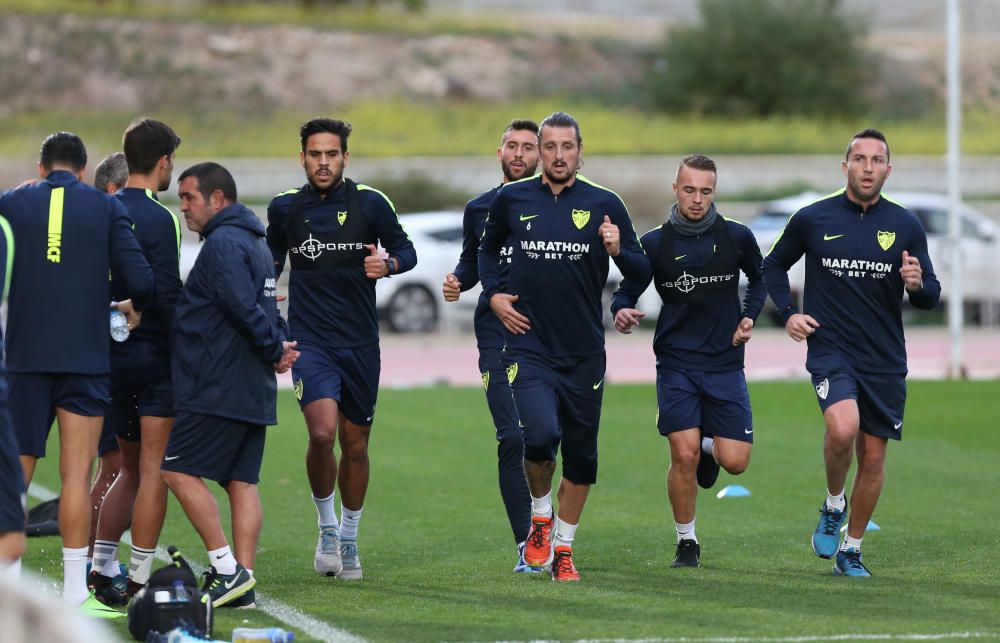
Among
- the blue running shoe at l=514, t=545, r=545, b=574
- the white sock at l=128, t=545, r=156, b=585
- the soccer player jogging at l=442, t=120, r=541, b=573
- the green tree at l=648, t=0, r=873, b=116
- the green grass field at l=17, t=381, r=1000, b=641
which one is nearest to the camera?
the green grass field at l=17, t=381, r=1000, b=641

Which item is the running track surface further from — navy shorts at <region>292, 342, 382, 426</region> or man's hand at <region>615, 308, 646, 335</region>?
man's hand at <region>615, 308, 646, 335</region>

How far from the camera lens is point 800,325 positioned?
856 cm

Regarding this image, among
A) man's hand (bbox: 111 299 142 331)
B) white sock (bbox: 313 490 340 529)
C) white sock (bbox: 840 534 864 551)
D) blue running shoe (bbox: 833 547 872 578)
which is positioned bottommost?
blue running shoe (bbox: 833 547 872 578)

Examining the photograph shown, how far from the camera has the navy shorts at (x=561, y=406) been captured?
331 inches

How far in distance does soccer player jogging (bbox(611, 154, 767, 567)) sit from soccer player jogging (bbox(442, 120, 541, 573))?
0.77 meters

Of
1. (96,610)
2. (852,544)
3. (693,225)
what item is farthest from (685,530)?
(96,610)

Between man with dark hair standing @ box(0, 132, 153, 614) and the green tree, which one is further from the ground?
the green tree

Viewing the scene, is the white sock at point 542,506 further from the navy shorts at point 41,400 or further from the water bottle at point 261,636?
the navy shorts at point 41,400

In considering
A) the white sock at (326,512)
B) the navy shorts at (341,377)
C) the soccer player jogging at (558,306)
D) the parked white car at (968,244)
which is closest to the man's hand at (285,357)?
the navy shorts at (341,377)

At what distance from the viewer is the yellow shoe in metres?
7.36

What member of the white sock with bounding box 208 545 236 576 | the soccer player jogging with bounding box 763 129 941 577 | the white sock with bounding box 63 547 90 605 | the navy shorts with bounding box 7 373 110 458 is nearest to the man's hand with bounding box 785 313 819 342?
the soccer player jogging with bounding box 763 129 941 577

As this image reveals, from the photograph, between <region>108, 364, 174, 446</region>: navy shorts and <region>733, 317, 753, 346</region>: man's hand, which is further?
<region>733, 317, 753, 346</region>: man's hand

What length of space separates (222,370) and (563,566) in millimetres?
2093

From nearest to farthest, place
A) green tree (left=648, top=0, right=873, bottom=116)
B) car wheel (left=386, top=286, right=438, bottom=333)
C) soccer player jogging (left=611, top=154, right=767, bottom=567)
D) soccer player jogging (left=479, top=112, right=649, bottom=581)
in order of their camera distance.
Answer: soccer player jogging (left=479, top=112, right=649, bottom=581)
soccer player jogging (left=611, top=154, right=767, bottom=567)
car wheel (left=386, top=286, right=438, bottom=333)
green tree (left=648, top=0, right=873, bottom=116)
